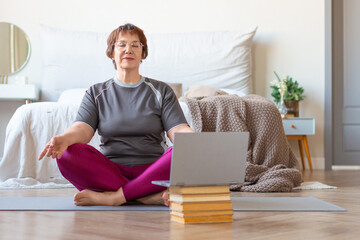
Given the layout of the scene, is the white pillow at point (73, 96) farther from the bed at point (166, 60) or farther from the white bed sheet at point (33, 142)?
the white bed sheet at point (33, 142)

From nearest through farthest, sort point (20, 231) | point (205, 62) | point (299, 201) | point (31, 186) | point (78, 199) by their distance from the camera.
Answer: point (20, 231), point (78, 199), point (299, 201), point (31, 186), point (205, 62)

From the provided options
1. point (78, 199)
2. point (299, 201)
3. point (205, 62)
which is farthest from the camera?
point (205, 62)

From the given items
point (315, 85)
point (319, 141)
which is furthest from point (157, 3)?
point (319, 141)

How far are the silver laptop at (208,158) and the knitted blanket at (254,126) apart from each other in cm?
133

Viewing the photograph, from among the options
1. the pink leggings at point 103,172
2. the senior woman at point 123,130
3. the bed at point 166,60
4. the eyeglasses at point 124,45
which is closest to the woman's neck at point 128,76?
the senior woman at point 123,130

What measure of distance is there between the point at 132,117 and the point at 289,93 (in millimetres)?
3230

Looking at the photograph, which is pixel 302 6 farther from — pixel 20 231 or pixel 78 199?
pixel 20 231

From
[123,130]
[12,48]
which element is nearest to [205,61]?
[12,48]

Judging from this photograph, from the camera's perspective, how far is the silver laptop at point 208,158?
5.85 feet

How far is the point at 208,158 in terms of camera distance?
184 centimetres

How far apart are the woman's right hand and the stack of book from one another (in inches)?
18.7

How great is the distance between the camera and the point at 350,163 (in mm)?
5621

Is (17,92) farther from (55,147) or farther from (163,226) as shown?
(163,226)

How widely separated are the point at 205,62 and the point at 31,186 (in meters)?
2.60
